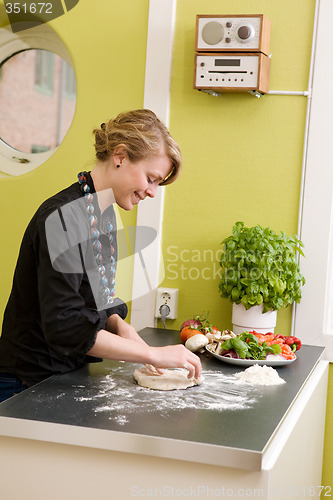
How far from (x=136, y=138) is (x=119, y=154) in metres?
0.06

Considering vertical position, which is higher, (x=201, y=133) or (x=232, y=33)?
(x=232, y=33)

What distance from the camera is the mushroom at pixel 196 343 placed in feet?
6.72

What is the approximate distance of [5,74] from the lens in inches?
112

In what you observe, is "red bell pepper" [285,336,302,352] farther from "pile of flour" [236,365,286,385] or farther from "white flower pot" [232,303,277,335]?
"pile of flour" [236,365,286,385]

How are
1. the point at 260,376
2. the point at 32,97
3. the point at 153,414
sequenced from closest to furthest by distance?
the point at 153,414, the point at 260,376, the point at 32,97

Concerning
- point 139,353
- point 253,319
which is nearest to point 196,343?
point 253,319

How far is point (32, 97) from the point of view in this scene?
10.4 ft

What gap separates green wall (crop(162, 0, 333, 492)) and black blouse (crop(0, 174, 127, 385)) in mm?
719

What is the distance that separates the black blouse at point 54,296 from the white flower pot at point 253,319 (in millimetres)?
635

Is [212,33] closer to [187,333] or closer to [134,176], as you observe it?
[134,176]

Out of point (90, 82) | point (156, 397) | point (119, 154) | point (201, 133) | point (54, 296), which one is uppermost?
point (90, 82)

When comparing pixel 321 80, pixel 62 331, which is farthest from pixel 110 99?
pixel 62 331

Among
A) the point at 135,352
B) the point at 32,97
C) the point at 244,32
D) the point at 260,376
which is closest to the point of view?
the point at 135,352

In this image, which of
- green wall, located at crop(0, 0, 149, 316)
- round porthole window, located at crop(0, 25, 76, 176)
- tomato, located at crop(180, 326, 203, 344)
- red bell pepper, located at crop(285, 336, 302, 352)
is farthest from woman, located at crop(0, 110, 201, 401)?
round porthole window, located at crop(0, 25, 76, 176)
